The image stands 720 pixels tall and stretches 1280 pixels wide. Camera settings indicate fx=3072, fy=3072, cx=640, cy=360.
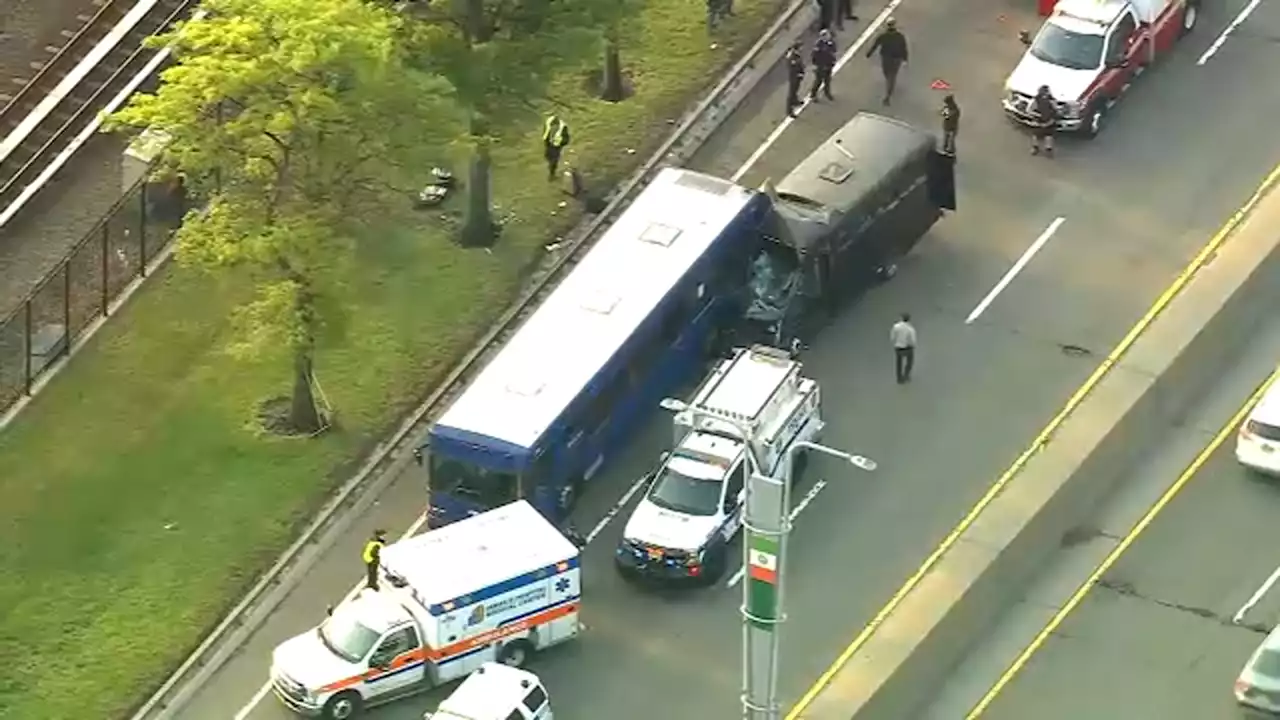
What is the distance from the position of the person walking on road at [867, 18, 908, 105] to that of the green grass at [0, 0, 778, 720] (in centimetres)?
378

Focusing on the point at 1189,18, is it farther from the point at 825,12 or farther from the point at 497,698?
the point at 497,698

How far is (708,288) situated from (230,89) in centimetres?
953

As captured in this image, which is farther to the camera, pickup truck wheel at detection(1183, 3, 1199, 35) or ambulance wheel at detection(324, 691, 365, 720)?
pickup truck wheel at detection(1183, 3, 1199, 35)

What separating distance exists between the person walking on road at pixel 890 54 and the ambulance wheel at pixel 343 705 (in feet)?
64.4

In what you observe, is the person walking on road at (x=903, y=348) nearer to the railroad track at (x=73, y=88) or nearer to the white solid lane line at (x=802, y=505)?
the white solid lane line at (x=802, y=505)

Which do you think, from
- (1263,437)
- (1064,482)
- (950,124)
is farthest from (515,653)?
(950,124)

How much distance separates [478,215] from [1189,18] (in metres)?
16.1

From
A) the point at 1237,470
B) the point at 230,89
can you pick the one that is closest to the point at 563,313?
the point at 230,89

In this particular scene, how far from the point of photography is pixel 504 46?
56.5 metres

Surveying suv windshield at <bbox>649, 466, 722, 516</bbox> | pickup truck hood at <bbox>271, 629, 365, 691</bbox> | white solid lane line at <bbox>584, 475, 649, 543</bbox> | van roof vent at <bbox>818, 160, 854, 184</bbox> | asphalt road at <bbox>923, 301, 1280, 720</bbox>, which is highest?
van roof vent at <bbox>818, 160, 854, 184</bbox>

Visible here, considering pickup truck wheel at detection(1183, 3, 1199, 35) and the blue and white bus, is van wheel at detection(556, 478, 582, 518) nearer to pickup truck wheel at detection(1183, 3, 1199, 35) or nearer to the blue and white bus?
the blue and white bus

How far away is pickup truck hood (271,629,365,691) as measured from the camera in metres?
49.2

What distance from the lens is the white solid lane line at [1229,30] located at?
211 ft

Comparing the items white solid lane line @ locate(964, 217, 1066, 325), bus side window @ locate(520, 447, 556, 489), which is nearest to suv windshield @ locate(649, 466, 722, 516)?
bus side window @ locate(520, 447, 556, 489)
